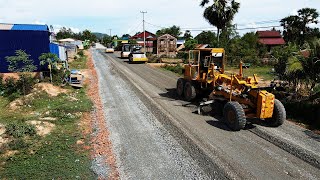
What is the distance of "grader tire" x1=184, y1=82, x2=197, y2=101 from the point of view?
14102 mm

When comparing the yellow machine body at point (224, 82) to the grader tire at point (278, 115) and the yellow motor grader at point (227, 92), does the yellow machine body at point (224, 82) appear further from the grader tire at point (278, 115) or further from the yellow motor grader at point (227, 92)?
the grader tire at point (278, 115)

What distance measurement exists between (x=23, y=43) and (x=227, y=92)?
46.7 ft

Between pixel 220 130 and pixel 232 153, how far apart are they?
202 cm

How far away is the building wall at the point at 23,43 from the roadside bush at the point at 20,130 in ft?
33.6

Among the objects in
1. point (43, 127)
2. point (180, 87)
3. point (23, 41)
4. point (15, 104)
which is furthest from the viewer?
point (23, 41)

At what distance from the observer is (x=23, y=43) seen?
18.7 m

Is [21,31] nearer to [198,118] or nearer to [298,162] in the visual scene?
[198,118]

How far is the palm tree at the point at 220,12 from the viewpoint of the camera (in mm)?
32969

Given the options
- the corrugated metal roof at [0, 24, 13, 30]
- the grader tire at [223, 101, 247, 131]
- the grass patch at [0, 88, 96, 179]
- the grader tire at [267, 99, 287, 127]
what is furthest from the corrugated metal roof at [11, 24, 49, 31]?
the grader tire at [267, 99, 287, 127]

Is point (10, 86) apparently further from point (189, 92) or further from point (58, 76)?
point (189, 92)

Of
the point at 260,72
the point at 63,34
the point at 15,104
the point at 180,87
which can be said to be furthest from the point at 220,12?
the point at 63,34

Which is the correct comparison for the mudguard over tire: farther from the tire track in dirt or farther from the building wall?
the building wall

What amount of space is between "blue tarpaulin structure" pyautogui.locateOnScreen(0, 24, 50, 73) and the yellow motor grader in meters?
10.1

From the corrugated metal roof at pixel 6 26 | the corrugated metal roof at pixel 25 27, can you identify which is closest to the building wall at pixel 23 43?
the corrugated metal roof at pixel 25 27
